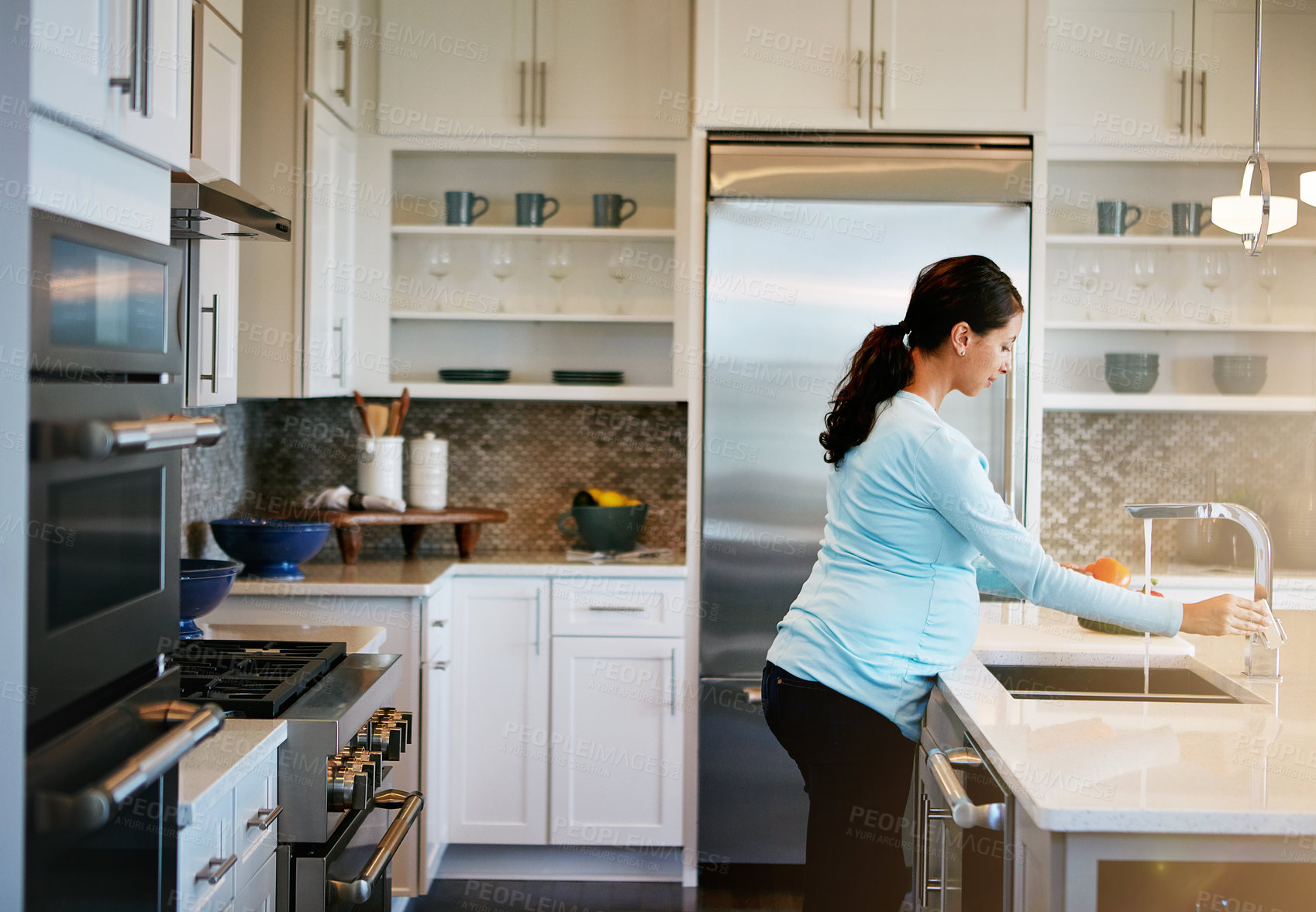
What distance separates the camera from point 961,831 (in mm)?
1663

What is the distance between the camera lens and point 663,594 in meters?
3.12

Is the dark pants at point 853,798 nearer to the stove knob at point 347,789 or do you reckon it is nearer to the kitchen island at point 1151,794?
the kitchen island at point 1151,794

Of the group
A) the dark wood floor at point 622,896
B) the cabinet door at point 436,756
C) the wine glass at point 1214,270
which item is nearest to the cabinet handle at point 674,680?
the dark wood floor at point 622,896

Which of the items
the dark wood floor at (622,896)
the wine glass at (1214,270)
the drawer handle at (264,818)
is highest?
the wine glass at (1214,270)

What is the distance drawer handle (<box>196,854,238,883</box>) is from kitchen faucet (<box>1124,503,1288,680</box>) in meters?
1.36

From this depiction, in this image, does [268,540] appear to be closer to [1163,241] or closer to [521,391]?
[521,391]

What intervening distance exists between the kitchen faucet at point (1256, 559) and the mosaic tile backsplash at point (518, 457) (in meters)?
2.06

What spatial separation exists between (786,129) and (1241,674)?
1912mm

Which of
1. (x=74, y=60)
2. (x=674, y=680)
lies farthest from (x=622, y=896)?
(x=74, y=60)

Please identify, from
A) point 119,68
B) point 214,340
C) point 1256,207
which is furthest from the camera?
point 214,340

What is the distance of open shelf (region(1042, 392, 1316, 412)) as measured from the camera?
129 inches

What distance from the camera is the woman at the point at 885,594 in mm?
1742

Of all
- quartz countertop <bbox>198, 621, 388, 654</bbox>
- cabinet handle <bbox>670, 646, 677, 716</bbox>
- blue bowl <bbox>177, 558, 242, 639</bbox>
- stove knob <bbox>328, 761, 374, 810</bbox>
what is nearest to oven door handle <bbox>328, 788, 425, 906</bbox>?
stove knob <bbox>328, 761, 374, 810</bbox>

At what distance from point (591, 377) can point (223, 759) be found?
6.80 ft
